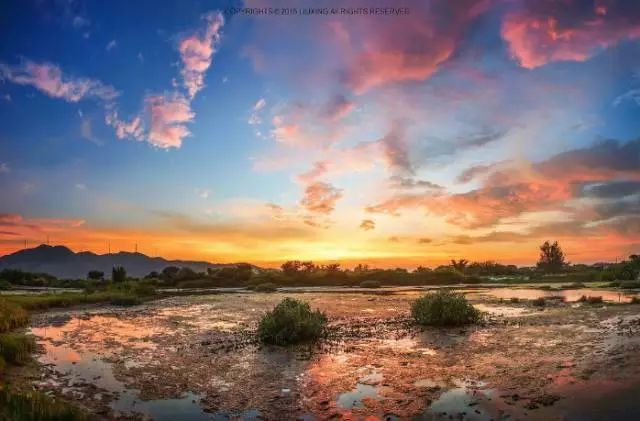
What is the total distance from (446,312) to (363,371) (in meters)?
13.4

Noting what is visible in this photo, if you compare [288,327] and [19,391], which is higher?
[288,327]

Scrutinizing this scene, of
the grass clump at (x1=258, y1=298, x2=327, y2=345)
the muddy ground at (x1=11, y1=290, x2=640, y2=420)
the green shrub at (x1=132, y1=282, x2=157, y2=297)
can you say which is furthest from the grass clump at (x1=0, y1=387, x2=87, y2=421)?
the green shrub at (x1=132, y1=282, x2=157, y2=297)

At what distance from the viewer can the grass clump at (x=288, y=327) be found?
23.6 metres

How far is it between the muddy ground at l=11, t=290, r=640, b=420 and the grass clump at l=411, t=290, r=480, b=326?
1.41 m

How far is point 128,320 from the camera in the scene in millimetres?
36375

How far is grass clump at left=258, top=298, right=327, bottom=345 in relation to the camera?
2364 centimetres

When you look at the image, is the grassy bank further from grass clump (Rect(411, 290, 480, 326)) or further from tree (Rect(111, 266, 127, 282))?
tree (Rect(111, 266, 127, 282))

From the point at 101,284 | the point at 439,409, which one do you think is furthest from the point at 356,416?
the point at 101,284

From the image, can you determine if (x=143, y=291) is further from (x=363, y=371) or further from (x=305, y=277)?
(x=363, y=371)

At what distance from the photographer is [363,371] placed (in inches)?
666

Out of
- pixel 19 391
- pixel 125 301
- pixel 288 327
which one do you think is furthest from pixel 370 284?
pixel 19 391

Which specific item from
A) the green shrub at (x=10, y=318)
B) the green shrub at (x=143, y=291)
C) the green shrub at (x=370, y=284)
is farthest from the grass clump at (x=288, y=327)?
the green shrub at (x=370, y=284)

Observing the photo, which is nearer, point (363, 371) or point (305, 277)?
point (363, 371)

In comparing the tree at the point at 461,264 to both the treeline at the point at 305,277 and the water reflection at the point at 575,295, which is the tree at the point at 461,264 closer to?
the treeline at the point at 305,277
